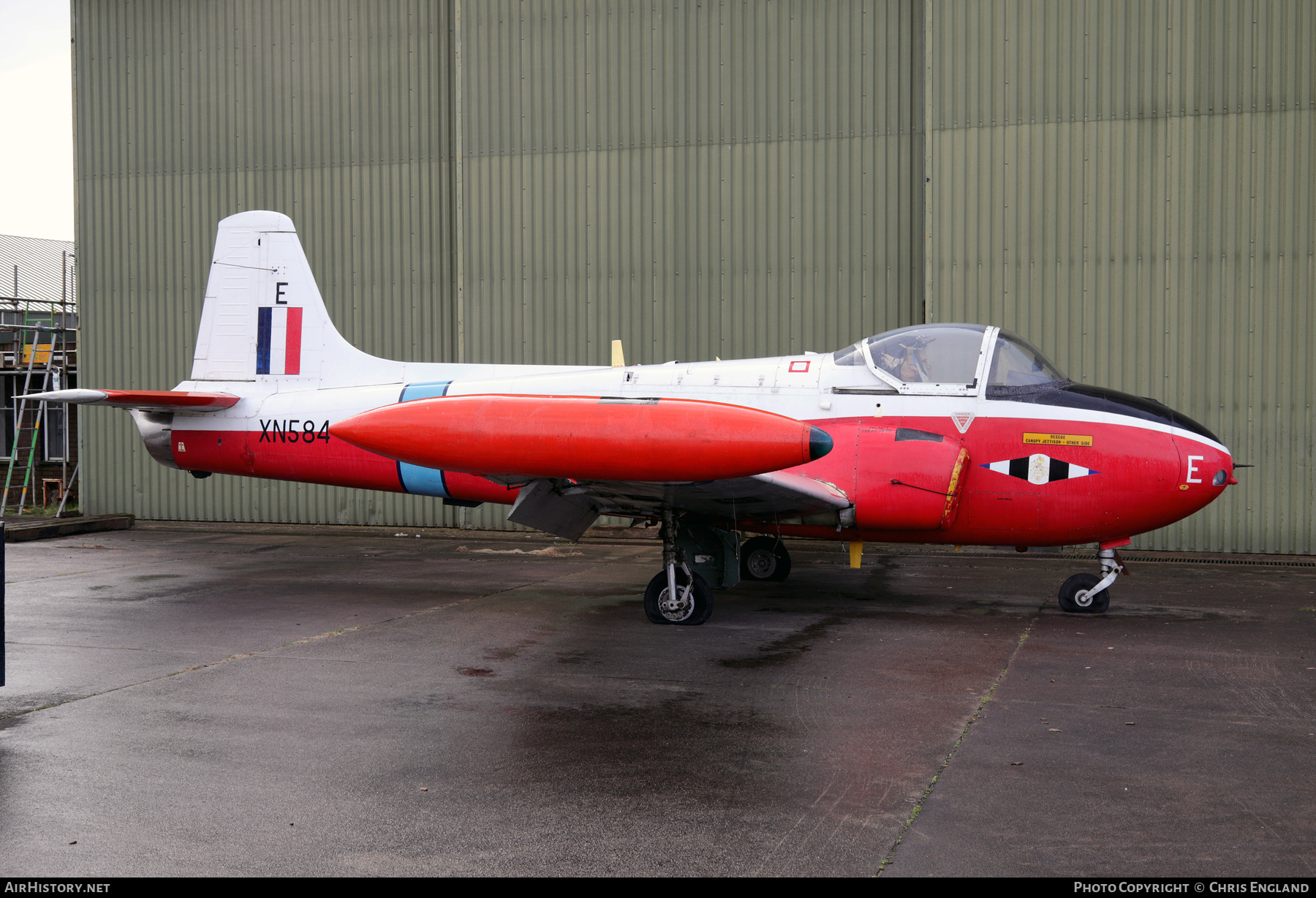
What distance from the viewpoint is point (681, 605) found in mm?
8164

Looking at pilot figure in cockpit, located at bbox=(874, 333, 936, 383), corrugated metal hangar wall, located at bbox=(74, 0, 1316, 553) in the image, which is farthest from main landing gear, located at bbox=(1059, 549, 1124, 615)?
corrugated metal hangar wall, located at bbox=(74, 0, 1316, 553)

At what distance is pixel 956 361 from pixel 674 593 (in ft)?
9.53

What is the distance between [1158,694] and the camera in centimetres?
597

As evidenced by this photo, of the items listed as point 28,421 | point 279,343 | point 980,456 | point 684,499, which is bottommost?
point 684,499

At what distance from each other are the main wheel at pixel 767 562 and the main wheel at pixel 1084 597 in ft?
9.17

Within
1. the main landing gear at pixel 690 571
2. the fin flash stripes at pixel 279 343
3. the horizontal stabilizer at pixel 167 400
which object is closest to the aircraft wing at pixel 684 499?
the main landing gear at pixel 690 571

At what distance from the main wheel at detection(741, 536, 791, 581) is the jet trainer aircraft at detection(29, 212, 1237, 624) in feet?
5.26

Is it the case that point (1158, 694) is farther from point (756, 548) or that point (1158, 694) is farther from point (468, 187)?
point (468, 187)

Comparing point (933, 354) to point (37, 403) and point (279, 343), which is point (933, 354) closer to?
point (279, 343)

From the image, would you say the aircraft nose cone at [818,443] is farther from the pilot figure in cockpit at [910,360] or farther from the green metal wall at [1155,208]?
the green metal wall at [1155,208]

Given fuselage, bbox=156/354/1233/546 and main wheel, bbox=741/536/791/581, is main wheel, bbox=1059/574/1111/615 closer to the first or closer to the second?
fuselage, bbox=156/354/1233/546

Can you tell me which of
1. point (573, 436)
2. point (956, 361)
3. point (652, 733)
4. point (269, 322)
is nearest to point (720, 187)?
point (269, 322)

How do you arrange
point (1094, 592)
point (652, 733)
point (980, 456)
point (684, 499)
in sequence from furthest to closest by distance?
point (1094, 592)
point (980, 456)
point (684, 499)
point (652, 733)

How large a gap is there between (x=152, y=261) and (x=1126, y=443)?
46.3ft
